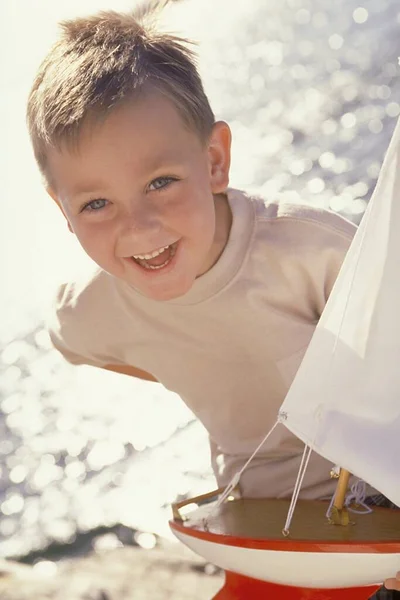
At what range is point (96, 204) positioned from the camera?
4.68 ft

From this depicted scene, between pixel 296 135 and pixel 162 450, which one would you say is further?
pixel 296 135

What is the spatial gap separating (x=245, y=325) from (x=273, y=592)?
41cm

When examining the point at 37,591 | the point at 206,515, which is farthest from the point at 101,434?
the point at 206,515

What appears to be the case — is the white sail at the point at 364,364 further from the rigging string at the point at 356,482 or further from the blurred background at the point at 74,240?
the blurred background at the point at 74,240

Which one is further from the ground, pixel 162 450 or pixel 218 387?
pixel 218 387

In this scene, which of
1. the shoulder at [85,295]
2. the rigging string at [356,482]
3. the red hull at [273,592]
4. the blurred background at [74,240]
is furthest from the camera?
the blurred background at [74,240]

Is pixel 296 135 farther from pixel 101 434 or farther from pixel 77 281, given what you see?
pixel 77 281

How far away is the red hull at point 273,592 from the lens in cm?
129

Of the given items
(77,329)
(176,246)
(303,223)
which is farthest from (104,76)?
(77,329)

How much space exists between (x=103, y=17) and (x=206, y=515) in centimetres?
74

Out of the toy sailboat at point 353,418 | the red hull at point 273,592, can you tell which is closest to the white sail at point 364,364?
the toy sailboat at point 353,418

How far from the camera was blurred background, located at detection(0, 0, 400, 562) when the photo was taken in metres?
2.65

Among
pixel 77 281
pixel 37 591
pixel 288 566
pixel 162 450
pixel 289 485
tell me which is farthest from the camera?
pixel 162 450

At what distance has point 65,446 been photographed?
2.87 metres
